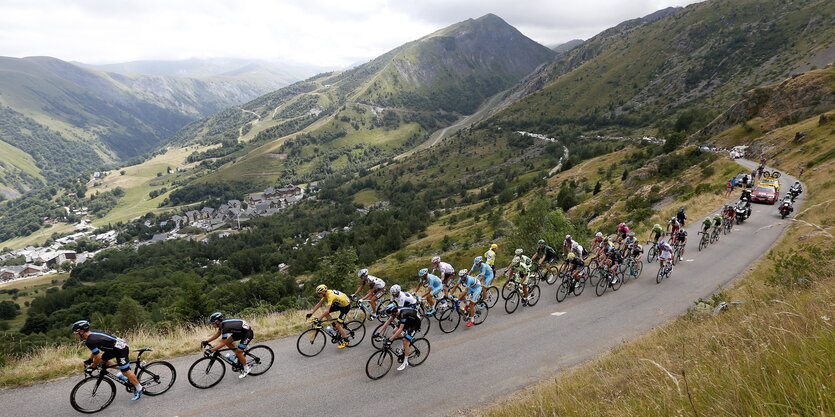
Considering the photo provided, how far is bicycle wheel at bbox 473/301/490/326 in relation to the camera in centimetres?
1716

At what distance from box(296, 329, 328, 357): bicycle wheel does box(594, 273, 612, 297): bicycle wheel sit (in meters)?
14.6

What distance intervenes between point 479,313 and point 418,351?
4.75 metres

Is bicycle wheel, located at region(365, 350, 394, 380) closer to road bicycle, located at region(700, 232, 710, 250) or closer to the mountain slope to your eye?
road bicycle, located at region(700, 232, 710, 250)

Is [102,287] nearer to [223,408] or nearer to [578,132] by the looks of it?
[223,408]

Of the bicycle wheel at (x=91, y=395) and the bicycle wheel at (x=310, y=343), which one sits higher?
the bicycle wheel at (x=91, y=395)

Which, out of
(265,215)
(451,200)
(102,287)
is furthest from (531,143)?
(102,287)

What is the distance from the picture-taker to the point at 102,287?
89250mm

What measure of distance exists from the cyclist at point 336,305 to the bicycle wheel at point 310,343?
631 mm

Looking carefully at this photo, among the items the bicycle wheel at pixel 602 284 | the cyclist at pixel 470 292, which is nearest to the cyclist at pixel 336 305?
the cyclist at pixel 470 292

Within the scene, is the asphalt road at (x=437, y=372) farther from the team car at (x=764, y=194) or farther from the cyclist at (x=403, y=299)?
the team car at (x=764, y=194)

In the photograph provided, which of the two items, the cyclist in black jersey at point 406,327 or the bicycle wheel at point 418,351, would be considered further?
the bicycle wheel at point 418,351

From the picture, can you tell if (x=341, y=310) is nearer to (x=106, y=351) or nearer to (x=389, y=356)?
(x=389, y=356)

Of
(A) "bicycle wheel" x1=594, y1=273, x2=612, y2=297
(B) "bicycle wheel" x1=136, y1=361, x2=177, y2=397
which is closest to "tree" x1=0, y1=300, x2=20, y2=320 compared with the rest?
(B) "bicycle wheel" x1=136, y1=361, x2=177, y2=397

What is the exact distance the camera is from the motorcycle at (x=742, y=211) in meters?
31.6
